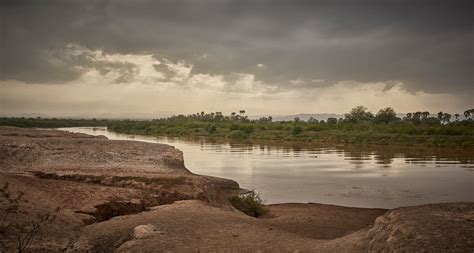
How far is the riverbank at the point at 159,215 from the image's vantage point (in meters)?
6.90

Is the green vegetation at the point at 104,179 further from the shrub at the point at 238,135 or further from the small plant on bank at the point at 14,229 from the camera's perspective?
the shrub at the point at 238,135

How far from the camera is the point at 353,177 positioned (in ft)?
79.8

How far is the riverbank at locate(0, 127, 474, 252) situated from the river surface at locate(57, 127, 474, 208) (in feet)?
11.3

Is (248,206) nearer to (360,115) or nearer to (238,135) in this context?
(238,135)

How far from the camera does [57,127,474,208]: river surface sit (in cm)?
1856

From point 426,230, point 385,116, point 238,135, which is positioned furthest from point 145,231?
point 385,116

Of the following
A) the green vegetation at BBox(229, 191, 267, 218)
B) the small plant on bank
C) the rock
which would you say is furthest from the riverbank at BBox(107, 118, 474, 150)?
the small plant on bank

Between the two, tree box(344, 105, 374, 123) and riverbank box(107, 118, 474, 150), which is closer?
riverbank box(107, 118, 474, 150)

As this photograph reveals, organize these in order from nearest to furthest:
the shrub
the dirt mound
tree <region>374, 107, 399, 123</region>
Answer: the dirt mound → the shrub → tree <region>374, 107, 399, 123</region>

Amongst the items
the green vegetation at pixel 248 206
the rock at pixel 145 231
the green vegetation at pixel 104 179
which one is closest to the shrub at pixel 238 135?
the green vegetation at pixel 248 206

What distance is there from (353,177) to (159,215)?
1769 centimetres

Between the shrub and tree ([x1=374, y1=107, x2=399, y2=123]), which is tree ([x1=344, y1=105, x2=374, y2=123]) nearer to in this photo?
tree ([x1=374, y1=107, x2=399, y2=123])

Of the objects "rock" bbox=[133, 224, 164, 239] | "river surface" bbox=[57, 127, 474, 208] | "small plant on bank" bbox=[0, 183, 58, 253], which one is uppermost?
"small plant on bank" bbox=[0, 183, 58, 253]

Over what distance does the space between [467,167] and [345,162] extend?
27.9ft
